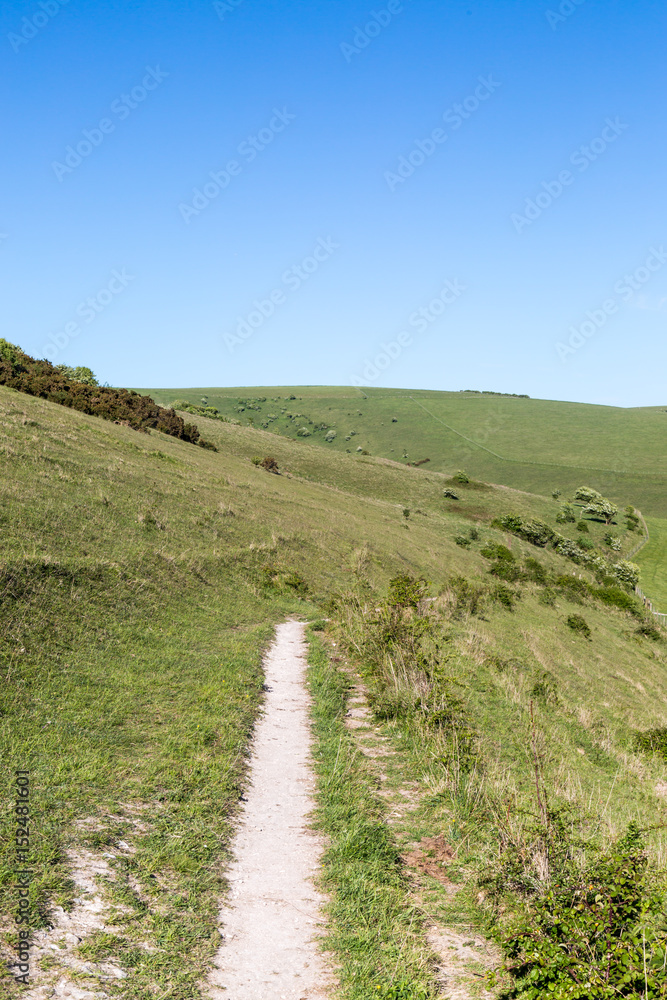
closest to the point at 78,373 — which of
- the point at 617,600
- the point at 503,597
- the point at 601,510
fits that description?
the point at 503,597

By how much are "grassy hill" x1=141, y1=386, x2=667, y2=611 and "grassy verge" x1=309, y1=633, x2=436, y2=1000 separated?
83.2 meters

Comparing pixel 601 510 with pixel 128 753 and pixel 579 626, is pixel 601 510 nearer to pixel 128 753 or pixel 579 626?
pixel 579 626

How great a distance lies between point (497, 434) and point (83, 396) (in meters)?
114

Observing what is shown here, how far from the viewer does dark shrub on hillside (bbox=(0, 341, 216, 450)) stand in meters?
42.3

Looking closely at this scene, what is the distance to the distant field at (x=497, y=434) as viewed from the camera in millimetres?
115625

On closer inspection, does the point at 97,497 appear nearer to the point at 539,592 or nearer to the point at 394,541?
the point at 394,541

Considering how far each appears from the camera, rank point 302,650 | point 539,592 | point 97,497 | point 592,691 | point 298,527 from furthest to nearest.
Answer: point 539,592 < point 298,527 < point 592,691 < point 97,497 < point 302,650

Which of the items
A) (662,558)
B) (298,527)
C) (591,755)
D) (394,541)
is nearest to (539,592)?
(394,541)

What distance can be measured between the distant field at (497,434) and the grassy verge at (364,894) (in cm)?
10680

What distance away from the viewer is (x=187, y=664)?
14047 mm

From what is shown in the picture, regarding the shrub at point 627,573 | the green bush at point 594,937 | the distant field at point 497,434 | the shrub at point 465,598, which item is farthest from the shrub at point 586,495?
the green bush at point 594,937

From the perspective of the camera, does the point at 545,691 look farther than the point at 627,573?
No

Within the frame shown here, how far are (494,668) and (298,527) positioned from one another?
16.3 meters

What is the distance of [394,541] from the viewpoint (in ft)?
138
